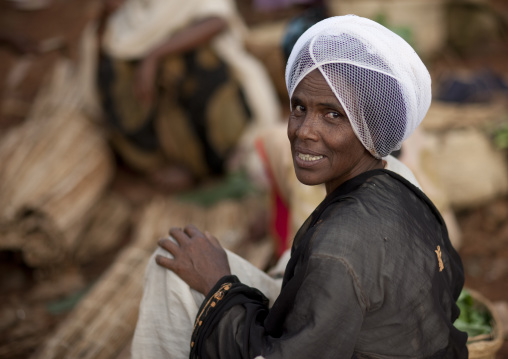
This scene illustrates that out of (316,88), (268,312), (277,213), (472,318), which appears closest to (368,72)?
(316,88)

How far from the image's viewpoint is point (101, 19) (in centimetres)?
554

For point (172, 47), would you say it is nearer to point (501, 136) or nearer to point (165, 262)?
point (501, 136)

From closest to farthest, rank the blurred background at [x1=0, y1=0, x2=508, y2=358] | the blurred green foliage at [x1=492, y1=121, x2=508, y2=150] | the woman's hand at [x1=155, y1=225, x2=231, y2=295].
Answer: the woman's hand at [x1=155, y1=225, x2=231, y2=295] → the blurred background at [x1=0, y1=0, x2=508, y2=358] → the blurred green foliage at [x1=492, y1=121, x2=508, y2=150]

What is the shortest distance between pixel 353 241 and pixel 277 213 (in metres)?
1.93

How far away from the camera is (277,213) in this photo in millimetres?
3676

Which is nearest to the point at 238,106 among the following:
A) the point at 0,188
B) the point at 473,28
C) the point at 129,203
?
the point at 129,203

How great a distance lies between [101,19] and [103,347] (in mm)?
3331

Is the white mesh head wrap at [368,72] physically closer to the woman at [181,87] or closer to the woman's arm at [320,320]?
the woman's arm at [320,320]

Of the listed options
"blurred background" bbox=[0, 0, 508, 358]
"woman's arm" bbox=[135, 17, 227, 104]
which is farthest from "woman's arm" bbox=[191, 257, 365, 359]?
"woman's arm" bbox=[135, 17, 227, 104]

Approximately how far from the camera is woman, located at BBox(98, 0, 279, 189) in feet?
16.6

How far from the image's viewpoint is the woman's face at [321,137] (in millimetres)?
1919

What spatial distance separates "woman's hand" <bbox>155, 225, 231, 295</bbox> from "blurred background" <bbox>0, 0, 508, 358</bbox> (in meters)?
0.83

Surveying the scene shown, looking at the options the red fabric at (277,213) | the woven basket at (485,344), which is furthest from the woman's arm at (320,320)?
the red fabric at (277,213)

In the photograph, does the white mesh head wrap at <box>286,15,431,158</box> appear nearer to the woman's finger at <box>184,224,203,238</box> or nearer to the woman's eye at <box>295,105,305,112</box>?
the woman's eye at <box>295,105,305,112</box>
